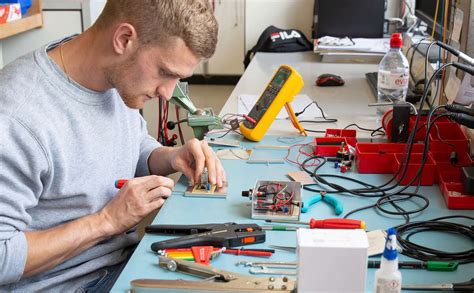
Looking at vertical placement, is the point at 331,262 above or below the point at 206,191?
above

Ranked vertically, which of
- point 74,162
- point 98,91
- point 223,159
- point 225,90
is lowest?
point 225,90

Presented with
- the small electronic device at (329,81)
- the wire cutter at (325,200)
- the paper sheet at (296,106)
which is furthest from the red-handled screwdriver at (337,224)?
the small electronic device at (329,81)

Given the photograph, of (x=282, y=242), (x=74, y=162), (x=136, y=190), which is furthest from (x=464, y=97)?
(x=74, y=162)

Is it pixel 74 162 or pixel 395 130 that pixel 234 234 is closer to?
pixel 74 162

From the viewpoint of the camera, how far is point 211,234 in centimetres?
121

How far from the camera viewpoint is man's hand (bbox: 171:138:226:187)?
1.48 meters

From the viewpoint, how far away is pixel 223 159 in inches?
67.9

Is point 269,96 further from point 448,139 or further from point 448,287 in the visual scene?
point 448,287

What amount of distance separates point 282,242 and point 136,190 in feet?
1.09

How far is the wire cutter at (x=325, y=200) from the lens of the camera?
137cm

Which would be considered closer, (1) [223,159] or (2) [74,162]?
(2) [74,162]

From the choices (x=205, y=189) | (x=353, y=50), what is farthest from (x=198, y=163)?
(x=353, y=50)

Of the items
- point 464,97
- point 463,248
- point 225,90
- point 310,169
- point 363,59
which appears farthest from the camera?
point 225,90

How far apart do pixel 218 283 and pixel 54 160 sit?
472 millimetres
